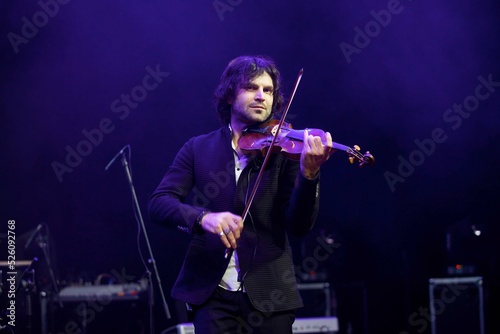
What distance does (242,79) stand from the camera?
2773 millimetres

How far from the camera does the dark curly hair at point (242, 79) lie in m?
2.78

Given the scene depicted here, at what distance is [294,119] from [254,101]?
3307 millimetres

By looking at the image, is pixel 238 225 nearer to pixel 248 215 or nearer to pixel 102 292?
Result: pixel 248 215

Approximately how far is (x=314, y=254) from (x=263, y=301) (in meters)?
3.60

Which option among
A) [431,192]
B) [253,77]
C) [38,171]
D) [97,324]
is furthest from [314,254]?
[253,77]

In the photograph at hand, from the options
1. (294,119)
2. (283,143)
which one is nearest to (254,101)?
(283,143)

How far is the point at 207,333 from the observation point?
226 cm

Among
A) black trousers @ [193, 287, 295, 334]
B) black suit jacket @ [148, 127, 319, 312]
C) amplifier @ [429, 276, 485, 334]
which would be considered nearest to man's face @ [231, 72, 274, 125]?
black suit jacket @ [148, 127, 319, 312]

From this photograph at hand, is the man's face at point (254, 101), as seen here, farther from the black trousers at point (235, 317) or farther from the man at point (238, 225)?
the black trousers at point (235, 317)

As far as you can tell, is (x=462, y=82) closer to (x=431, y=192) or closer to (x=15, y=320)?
(x=431, y=192)

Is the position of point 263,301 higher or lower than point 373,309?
higher

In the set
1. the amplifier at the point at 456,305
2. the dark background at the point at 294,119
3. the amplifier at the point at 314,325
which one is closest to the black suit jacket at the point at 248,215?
the amplifier at the point at 314,325

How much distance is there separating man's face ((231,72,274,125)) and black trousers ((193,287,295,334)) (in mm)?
801

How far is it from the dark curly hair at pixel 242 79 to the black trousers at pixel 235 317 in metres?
0.96
